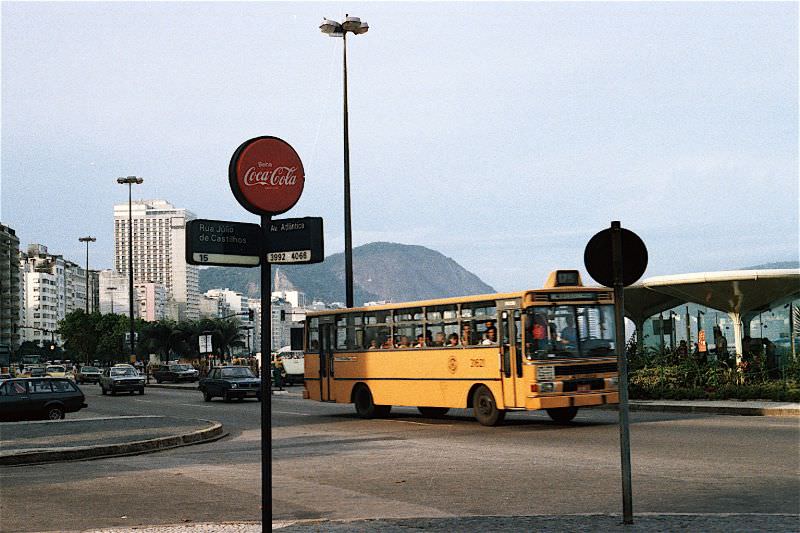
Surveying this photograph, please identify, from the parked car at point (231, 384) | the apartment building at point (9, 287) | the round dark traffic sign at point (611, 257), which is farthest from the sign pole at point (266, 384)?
the apartment building at point (9, 287)

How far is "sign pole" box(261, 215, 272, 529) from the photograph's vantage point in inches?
286

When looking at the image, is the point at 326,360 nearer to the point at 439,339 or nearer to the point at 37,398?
the point at 439,339

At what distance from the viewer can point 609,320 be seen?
70.0ft

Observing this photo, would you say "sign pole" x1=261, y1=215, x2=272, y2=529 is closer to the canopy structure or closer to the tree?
the canopy structure

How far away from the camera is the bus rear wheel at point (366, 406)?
1019 inches

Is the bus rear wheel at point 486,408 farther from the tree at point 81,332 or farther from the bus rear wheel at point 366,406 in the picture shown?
the tree at point 81,332

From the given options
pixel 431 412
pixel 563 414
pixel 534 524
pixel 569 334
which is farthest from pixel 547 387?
pixel 534 524

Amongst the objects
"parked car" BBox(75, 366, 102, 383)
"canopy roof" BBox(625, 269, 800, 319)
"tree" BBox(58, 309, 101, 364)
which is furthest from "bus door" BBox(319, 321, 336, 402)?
"tree" BBox(58, 309, 101, 364)

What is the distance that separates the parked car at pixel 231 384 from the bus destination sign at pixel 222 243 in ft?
103

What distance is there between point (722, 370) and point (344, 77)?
15.8 m

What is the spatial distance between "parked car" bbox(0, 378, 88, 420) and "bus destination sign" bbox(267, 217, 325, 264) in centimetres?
2400

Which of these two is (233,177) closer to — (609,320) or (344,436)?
(344,436)

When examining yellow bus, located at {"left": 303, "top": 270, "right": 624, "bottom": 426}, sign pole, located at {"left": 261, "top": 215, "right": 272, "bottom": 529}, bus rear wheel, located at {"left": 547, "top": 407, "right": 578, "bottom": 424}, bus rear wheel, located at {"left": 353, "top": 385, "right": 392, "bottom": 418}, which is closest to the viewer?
sign pole, located at {"left": 261, "top": 215, "right": 272, "bottom": 529}

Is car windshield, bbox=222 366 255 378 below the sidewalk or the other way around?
the other way around
